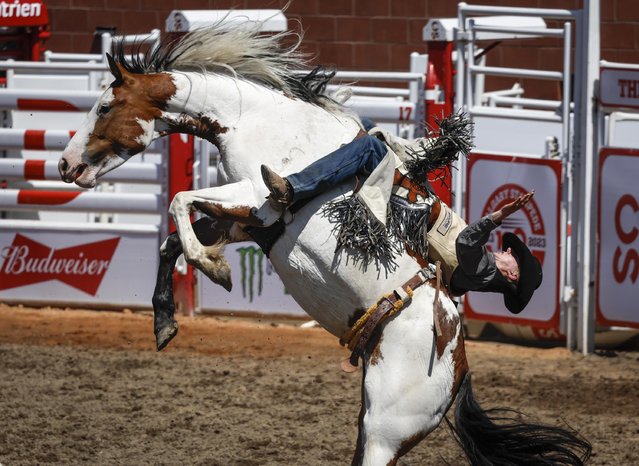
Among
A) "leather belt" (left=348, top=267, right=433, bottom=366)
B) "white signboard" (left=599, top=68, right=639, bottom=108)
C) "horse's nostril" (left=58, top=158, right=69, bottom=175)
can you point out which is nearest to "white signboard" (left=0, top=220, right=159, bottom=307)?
"white signboard" (left=599, top=68, right=639, bottom=108)

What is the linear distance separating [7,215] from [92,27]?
192 inches

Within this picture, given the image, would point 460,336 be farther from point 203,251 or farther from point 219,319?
point 219,319

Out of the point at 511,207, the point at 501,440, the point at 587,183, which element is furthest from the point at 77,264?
the point at 511,207

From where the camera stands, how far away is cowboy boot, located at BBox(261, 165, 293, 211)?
4195 millimetres

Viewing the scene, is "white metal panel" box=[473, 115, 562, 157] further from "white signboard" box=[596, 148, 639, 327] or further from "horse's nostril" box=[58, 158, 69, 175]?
"horse's nostril" box=[58, 158, 69, 175]

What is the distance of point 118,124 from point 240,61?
530 millimetres

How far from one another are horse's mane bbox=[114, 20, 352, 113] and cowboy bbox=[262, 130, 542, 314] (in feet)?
1.04

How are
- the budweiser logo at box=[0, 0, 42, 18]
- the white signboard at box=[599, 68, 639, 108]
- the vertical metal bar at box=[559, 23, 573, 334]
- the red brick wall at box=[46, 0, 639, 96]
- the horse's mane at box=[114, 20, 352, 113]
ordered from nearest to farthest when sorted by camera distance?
the horse's mane at box=[114, 20, 352, 113], the white signboard at box=[599, 68, 639, 108], the vertical metal bar at box=[559, 23, 573, 334], the budweiser logo at box=[0, 0, 42, 18], the red brick wall at box=[46, 0, 639, 96]

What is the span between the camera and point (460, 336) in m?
4.57

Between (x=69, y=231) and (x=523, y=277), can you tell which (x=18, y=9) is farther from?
(x=523, y=277)

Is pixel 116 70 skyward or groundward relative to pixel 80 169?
skyward

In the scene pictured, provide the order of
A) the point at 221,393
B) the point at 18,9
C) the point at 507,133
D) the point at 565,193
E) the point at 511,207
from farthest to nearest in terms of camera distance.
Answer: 1. the point at 18,9
2. the point at 507,133
3. the point at 565,193
4. the point at 221,393
5. the point at 511,207

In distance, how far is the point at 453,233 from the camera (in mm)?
4535

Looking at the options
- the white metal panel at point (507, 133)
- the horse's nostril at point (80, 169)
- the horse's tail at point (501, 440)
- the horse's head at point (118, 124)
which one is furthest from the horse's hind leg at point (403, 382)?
the white metal panel at point (507, 133)
